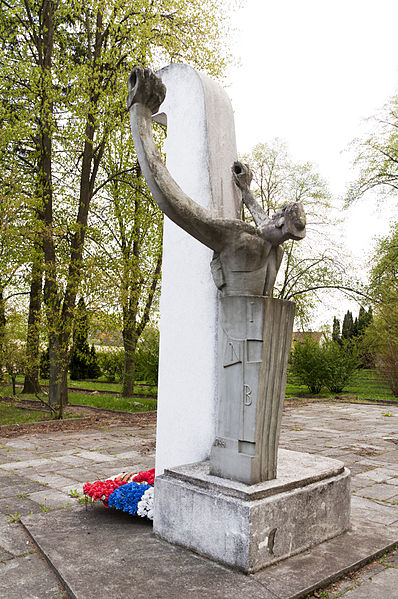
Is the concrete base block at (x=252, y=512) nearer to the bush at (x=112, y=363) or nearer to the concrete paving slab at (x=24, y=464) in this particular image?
the concrete paving slab at (x=24, y=464)

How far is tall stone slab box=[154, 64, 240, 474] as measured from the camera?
3773 millimetres

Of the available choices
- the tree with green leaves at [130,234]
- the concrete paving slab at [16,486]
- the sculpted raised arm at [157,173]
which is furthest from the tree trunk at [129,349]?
the sculpted raised arm at [157,173]

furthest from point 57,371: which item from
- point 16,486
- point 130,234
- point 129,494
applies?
point 129,494

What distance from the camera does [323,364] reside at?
1658 cm

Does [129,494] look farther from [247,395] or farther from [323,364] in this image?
[323,364]

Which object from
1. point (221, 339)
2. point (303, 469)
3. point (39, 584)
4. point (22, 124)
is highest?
point (22, 124)

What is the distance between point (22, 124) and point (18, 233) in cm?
219

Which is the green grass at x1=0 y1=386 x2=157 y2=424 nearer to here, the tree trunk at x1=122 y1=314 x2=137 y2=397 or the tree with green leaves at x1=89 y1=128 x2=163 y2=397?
the tree trunk at x1=122 y1=314 x2=137 y2=397

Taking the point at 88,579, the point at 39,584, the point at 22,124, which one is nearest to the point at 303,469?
the point at 88,579

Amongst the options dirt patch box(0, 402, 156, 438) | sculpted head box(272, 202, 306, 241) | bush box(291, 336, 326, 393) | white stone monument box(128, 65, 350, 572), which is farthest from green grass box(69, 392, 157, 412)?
sculpted head box(272, 202, 306, 241)

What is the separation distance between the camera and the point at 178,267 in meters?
4.08

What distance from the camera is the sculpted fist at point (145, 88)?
3203mm

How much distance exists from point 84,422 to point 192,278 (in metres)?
6.90

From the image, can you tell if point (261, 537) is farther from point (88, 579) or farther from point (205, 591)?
point (88, 579)
